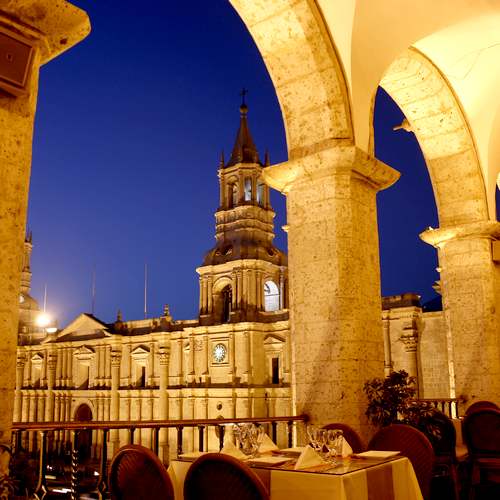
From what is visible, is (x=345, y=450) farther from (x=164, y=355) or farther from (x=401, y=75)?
(x=164, y=355)

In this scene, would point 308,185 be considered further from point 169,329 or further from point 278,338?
point 169,329

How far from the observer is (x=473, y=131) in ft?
25.7

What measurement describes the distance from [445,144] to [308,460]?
6.15 m

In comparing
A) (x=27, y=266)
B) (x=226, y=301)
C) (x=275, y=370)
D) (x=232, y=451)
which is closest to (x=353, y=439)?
(x=232, y=451)

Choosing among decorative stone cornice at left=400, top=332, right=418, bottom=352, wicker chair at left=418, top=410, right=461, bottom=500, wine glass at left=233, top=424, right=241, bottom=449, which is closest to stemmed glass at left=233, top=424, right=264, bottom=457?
wine glass at left=233, top=424, right=241, bottom=449

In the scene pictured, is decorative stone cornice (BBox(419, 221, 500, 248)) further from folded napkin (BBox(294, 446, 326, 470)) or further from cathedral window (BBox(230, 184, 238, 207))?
cathedral window (BBox(230, 184, 238, 207))

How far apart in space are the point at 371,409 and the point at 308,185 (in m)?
1.98

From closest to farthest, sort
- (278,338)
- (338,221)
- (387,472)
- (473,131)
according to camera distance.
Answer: (387,472) → (338,221) → (473,131) → (278,338)

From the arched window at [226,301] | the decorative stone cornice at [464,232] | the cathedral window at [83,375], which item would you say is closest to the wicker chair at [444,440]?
the decorative stone cornice at [464,232]

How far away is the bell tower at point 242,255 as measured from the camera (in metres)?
28.3

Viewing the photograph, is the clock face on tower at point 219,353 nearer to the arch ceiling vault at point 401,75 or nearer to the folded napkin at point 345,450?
the arch ceiling vault at point 401,75

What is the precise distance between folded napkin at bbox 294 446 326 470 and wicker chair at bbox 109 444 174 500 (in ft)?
1.99

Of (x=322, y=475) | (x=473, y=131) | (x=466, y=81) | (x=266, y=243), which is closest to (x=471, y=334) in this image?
(x=473, y=131)

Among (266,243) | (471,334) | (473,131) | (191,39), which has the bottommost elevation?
(471,334)
